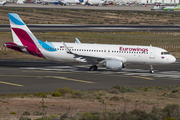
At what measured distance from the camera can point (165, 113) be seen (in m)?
20.5

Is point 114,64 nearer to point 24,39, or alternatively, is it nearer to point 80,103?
point 24,39

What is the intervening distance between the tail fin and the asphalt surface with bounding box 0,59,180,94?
306cm

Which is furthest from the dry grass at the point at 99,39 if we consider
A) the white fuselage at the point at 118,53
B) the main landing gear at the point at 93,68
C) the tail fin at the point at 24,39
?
the main landing gear at the point at 93,68

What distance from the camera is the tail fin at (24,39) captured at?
47438 mm

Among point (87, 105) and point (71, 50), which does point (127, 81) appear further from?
point (87, 105)

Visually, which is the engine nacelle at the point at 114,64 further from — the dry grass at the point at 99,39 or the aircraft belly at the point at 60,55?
the dry grass at the point at 99,39

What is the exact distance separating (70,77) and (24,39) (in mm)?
11897

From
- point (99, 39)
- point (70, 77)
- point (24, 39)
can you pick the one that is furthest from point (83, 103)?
point (99, 39)

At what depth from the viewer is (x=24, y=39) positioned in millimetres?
48094

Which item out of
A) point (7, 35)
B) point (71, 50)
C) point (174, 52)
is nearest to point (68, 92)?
point (71, 50)

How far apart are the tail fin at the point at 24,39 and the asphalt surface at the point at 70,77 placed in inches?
120

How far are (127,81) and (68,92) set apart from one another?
39.3 feet

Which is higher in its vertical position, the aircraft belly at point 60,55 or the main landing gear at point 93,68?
the aircraft belly at point 60,55

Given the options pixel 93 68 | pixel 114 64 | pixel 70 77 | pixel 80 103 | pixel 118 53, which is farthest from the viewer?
pixel 93 68
